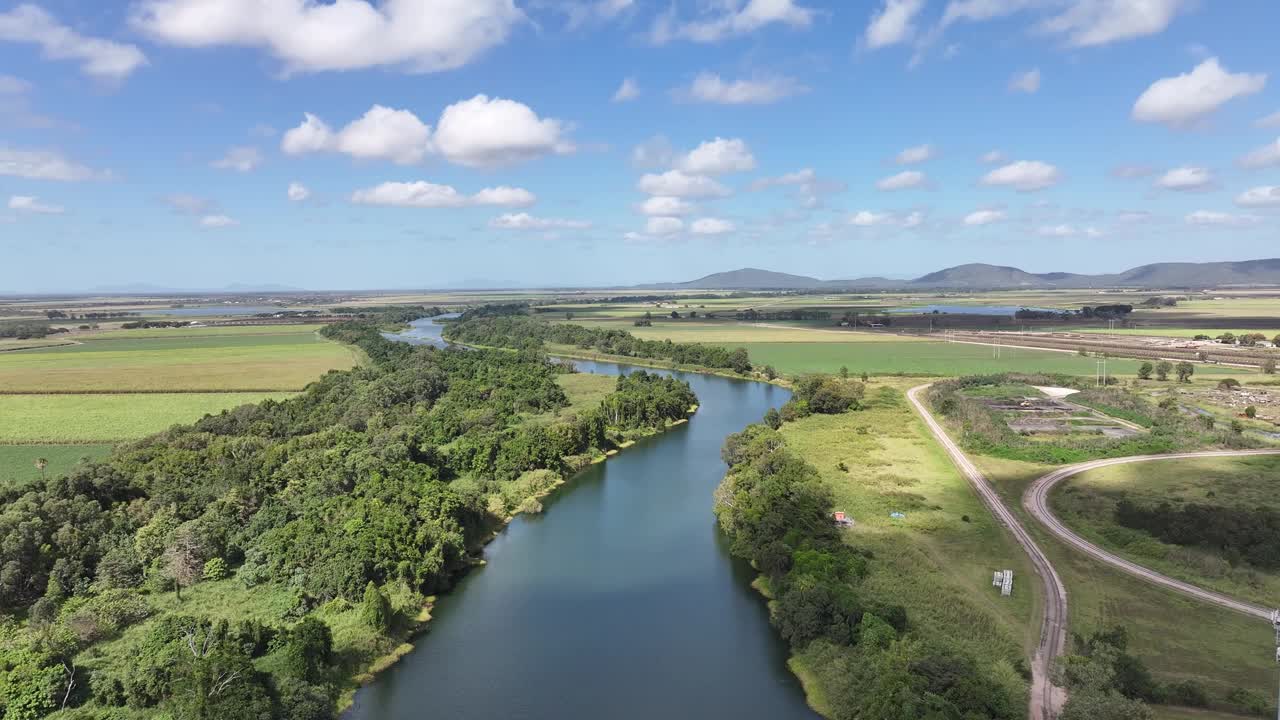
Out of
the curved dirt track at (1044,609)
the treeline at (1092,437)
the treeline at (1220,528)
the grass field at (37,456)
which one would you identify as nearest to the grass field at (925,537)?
the curved dirt track at (1044,609)

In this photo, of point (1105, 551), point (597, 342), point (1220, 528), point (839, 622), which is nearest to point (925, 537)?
point (1105, 551)

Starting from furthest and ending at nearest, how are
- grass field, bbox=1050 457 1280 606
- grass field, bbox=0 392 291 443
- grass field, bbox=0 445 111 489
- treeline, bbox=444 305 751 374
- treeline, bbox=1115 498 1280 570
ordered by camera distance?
treeline, bbox=444 305 751 374 < grass field, bbox=0 392 291 443 < grass field, bbox=0 445 111 489 < treeline, bbox=1115 498 1280 570 < grass field, bbox=1050 457 1280 606

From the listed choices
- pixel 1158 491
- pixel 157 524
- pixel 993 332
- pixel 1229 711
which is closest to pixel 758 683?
pixel 1229 711

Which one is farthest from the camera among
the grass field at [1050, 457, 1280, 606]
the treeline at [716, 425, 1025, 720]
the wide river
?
the grass field at [1050, 457, 1280, 606]

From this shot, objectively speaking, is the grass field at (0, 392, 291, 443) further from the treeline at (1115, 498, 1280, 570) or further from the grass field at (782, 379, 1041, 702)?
the treeline at (1115, 498, 1280, 570)

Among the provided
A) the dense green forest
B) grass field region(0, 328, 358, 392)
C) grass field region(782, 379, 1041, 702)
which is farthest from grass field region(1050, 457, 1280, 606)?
grass field region(0, 328, 358, 392)

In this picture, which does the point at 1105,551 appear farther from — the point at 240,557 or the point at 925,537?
the point at 240,557

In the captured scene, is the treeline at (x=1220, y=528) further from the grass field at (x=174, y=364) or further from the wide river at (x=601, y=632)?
the grass field at (x=174, y=364)

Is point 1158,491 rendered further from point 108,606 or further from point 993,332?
point 993,332
